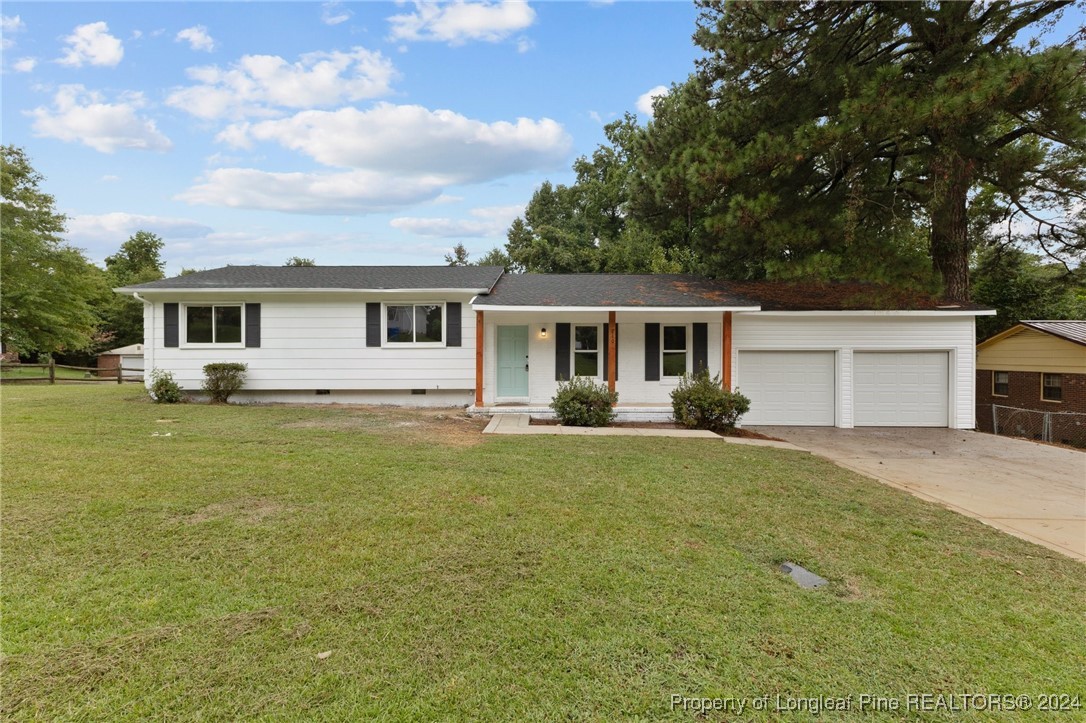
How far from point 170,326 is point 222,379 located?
2.03m

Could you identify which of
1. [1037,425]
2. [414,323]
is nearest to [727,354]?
[414,323]

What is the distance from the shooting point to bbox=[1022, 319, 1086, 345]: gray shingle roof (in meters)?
13.5

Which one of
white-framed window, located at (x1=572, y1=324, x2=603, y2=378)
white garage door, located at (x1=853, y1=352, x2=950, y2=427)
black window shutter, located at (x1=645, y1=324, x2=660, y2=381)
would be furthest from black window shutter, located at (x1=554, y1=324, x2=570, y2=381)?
white garage door, located at (x1=853, y1=352, x2=950, y2=427)

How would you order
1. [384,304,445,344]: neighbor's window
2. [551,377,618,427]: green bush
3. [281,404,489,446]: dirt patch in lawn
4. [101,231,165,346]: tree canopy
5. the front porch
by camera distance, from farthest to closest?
[101,231,165,346]: tree canopy → [384,304,445,344]: neighbor's window → the front porch → [551,377,618,427]: green bush → [281,404,489,446]: dirt patch in lawn

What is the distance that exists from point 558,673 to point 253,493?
388cm

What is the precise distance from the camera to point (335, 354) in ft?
40.4

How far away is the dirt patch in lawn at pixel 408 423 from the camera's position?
26.7 ft

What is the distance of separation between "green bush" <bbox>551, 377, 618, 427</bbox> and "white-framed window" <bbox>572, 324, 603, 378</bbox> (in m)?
1.95

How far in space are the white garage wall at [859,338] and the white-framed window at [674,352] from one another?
3.88 ft

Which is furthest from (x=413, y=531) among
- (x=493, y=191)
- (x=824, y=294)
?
(x=493, y=191)

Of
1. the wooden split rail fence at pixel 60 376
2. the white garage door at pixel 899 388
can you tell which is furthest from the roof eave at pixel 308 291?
the wooden split rail fence at pixel 60 376

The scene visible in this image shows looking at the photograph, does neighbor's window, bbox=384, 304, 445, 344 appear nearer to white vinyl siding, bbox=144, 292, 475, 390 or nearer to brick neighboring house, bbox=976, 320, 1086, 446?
white vinyl siding, bbox=144, 292, 475, 390

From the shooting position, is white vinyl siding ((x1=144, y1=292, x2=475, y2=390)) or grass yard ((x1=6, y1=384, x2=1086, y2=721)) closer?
grass yard ((x1=6, y1=384, x2=1086, y2=721))

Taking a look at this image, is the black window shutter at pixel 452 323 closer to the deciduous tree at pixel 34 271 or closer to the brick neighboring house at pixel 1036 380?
the brick neighboring house at pixel 1036 380
